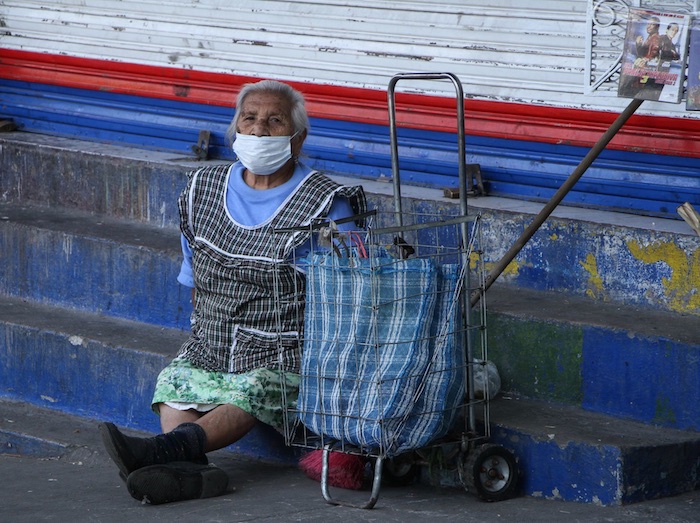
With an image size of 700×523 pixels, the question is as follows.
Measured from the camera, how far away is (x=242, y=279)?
14.4 ft

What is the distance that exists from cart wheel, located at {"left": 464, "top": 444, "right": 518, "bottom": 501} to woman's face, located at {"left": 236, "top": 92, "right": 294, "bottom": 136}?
1367 mm

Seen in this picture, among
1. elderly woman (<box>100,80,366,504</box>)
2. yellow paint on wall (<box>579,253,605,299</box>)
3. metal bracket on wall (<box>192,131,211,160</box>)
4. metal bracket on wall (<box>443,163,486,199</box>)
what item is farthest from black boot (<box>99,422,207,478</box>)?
metal bracket on wall (<box>192,131,211,160</box>)

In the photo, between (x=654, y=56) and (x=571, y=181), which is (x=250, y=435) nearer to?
(x=571, y=181)

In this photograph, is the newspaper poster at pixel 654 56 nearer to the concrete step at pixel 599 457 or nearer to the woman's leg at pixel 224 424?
the concrete step at pixel 599 457

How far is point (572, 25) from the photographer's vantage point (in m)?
5.12

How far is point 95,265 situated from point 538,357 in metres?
2.25

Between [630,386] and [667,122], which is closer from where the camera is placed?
[630,386]

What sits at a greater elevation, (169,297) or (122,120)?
(122,120)

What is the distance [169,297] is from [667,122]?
2224 millimetres

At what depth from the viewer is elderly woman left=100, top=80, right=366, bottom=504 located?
167 inches

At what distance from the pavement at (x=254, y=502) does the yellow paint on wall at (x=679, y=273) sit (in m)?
0.74

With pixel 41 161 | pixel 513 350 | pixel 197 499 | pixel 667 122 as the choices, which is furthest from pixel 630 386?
pixel 41 161

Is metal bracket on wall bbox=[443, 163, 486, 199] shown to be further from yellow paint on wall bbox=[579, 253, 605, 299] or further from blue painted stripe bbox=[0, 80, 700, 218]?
yellow paint on wall bbox=[579, 253, 605, 299]

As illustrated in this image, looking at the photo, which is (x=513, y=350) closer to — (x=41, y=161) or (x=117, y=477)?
(x=117, y=477)
